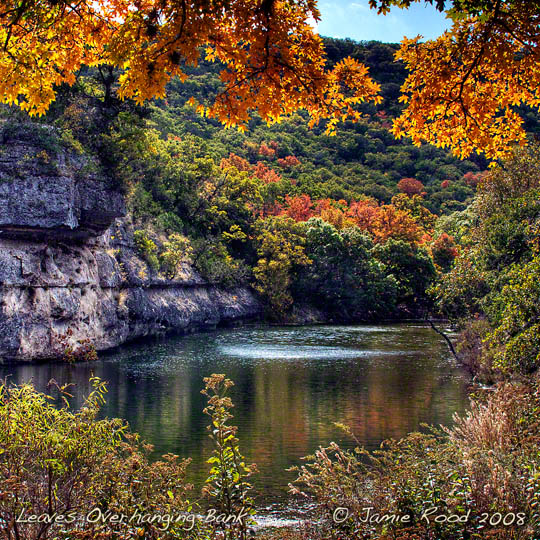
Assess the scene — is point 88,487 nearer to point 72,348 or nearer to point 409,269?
point 72,348

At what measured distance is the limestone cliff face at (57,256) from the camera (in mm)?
24750

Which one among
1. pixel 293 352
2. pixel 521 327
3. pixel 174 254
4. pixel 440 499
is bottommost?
pixel 293 352

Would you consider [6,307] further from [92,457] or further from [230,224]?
[230,224]

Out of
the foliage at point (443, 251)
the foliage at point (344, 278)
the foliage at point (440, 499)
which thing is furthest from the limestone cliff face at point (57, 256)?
the foliage at point (443, 251)

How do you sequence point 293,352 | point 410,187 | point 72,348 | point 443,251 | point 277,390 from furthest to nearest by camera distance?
point 410,187
point 443,251
point 293,352
point 72,348
point 277,390

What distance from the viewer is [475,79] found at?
647 centimetres

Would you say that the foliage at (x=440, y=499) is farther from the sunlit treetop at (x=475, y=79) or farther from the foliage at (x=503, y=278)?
the foliage at (x=503, y=278)

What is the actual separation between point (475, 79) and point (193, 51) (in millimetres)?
3250

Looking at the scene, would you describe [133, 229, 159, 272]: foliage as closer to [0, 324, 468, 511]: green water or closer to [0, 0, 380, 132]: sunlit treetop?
[0, 324, 468, 511]: green water

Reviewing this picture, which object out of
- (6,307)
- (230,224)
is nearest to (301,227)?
(230,224)

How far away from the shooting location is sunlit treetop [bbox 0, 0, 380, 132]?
553cm

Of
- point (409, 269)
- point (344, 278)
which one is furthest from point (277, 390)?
point (409, 269)

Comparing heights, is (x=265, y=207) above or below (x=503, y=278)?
above

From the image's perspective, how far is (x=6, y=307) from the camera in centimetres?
2409
